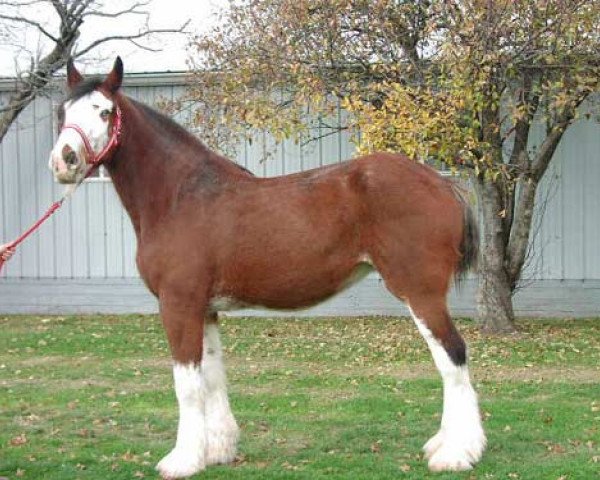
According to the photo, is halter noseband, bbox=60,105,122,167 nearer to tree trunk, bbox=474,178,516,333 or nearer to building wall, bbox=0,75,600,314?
tree trunk, bbox=474,178,516,333

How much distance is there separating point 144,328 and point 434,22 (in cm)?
646

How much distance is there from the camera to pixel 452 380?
5.08 metres

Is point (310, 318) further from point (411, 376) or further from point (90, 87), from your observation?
point (90, 87)

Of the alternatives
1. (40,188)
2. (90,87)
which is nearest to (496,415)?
(90,87)

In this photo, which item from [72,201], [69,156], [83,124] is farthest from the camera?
[72,201]

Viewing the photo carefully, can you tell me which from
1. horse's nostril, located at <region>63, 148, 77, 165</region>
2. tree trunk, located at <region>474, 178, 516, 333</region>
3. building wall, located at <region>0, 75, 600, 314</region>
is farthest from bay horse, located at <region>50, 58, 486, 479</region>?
building wall, located at <region>0, 75, 600, 314</region>

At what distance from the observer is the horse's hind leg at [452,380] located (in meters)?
5.06

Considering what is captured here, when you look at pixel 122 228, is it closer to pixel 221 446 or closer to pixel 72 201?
pixel 72 201

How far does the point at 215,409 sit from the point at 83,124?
197cm

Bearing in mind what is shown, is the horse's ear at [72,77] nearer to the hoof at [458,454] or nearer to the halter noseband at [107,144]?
the halter noseband at [107,144]

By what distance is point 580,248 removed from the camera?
14.0 metres

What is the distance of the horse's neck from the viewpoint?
532 cm

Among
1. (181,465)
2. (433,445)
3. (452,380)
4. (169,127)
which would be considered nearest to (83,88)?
(169,127)

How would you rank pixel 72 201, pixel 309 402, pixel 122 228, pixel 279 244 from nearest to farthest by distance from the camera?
pixel 279 244 < pixel 309 402 < pixel 122 228 < pixel 72 201
